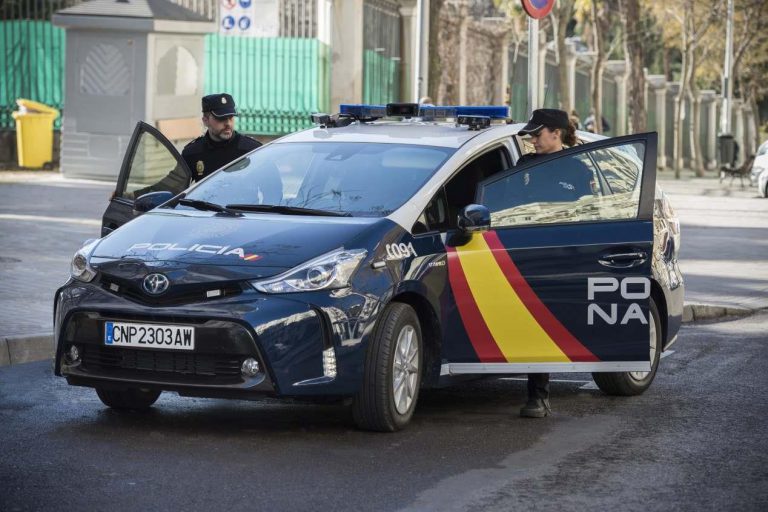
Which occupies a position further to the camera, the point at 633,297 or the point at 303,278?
the point at 633,297

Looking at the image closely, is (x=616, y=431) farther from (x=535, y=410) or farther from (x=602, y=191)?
(x=602, y=191)

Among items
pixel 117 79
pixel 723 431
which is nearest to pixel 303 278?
pixel 723 431

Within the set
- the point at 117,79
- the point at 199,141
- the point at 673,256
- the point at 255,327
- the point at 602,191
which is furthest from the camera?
the point at 117,79

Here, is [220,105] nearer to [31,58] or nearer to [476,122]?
[476,122]

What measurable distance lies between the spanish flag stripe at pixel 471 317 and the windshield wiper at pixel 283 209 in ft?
2.01

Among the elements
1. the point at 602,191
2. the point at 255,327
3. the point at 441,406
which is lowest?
the point at 441,406

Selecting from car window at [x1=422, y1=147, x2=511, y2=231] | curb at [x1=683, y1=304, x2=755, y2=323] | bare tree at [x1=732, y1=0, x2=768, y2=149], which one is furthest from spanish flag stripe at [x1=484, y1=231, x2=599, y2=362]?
bare tree at [x1=732, y1=0, x2=768, y2=149]

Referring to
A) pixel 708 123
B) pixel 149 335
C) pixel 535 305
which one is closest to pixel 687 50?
pixel 708 123

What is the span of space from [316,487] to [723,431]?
2595 millimetres

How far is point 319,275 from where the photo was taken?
7562mm

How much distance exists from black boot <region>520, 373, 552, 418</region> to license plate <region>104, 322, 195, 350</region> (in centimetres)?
205

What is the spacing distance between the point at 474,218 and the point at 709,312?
241 inches

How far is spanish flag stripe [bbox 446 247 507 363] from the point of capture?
27.2 ft

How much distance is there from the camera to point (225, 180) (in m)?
9.02
